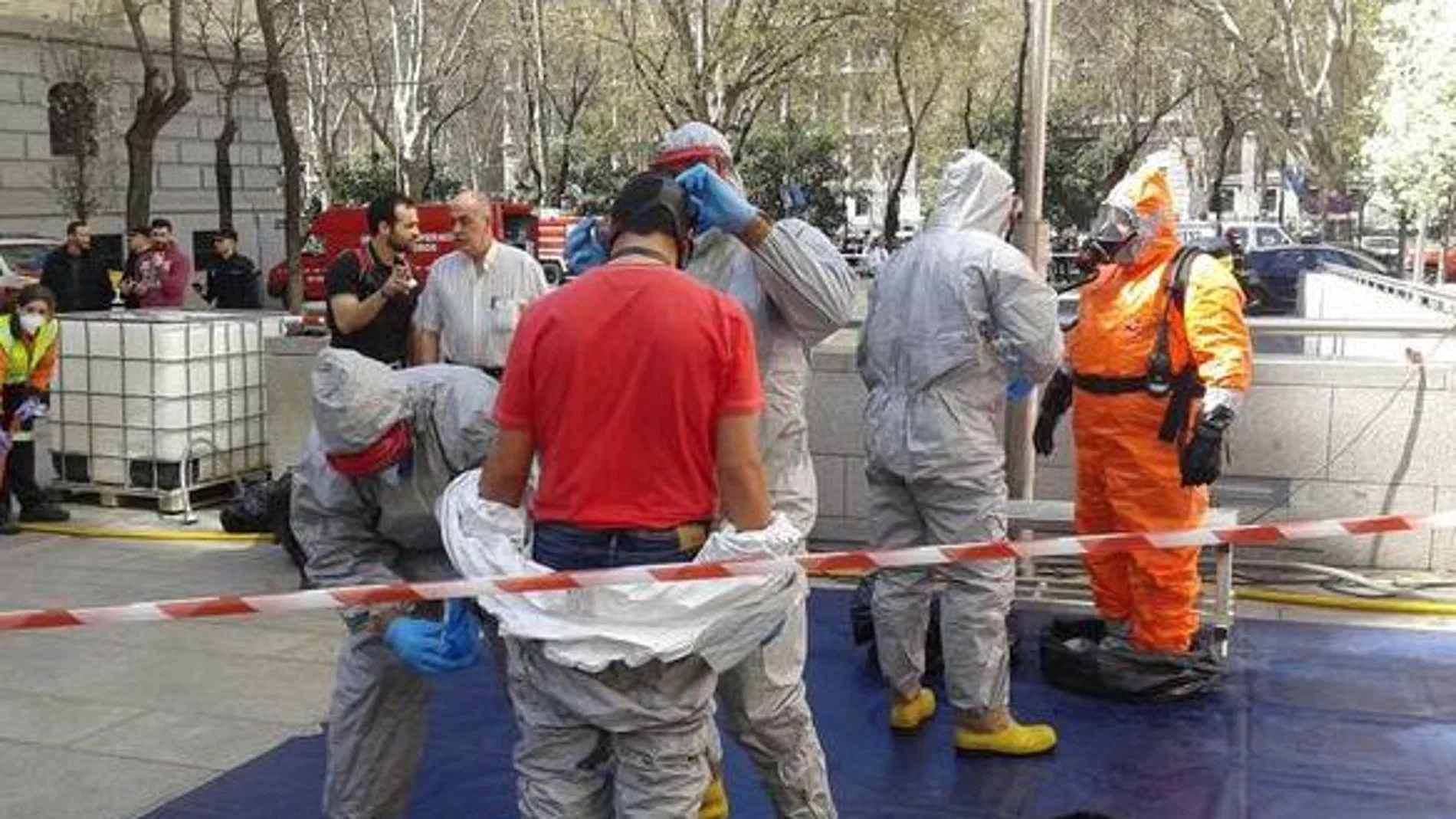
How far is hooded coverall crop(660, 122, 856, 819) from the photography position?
135 inches

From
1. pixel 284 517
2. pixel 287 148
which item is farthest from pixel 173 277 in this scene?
pixel 287 148

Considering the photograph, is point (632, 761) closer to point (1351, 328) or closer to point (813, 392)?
point (813, 392)

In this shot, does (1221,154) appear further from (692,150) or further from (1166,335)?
(692,150)

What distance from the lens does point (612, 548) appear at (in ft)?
9.48

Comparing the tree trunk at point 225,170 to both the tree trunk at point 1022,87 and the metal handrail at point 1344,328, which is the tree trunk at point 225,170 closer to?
the tree trunk at point 1022,87

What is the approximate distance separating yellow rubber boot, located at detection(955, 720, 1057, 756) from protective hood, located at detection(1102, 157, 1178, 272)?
1.60 meters

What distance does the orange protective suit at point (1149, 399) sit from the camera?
494cm

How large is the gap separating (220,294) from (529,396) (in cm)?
1132

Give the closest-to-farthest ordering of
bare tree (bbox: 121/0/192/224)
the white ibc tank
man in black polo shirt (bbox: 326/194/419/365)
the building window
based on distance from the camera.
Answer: man in black polo shirt (bbox: 326/194/419/365)
the white ibc tank
bare tree (bbox: 121/0/192/224)
the building window

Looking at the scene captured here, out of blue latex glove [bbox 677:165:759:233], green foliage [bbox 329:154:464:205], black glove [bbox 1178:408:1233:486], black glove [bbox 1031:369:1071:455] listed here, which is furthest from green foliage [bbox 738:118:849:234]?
blue latex glove [bbox 677:165:759:233]

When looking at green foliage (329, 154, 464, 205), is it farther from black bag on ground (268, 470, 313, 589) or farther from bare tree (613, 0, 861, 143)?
black bag on ground (268, 470, 313, 589)

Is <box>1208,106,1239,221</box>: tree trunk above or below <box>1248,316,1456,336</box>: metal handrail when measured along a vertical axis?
above

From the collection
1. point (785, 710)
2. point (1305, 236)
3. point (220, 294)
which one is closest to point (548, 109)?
point (1305, 236)

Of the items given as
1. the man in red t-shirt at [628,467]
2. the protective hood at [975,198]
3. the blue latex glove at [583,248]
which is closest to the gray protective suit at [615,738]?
the man in red t-shirt at [628,467]
